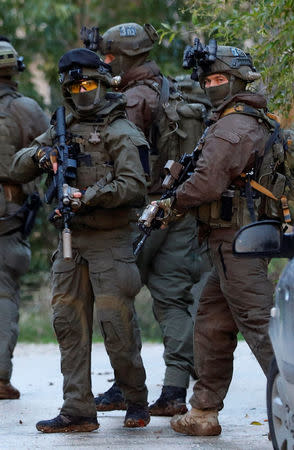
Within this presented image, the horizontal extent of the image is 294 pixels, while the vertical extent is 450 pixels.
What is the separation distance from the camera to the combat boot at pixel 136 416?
724 centimetres

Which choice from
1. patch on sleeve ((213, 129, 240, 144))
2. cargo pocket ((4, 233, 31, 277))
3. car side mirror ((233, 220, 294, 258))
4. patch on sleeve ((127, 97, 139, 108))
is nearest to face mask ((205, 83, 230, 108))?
patch on sleeve ((213, 129, 240, 144))

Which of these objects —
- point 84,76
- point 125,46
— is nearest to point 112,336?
point 84,76

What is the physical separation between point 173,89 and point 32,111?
4.32ft

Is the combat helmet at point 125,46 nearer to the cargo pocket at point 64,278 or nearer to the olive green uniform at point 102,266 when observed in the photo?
the olive green uniform at point 102,266

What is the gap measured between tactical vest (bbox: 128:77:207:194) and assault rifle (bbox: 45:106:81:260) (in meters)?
1.04

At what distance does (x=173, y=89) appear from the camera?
8234 millimetres

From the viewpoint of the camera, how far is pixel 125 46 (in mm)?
8117

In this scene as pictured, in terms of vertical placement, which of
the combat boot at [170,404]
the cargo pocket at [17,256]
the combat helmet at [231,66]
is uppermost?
the combat helmet at [231,66]

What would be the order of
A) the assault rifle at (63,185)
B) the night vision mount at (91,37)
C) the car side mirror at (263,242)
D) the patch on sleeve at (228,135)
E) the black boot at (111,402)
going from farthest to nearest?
the black boot at (111,402), the night vision mount at (91,37), the assault rifle at (63,185), the patch on sleeve at (228,135), the car side mirror at (263,242)

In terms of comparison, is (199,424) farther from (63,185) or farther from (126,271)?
(63,185)

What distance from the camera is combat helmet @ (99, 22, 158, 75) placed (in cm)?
812

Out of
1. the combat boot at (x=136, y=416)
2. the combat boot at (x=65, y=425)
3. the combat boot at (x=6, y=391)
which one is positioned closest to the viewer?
the combat boot at (x=65, y=425)

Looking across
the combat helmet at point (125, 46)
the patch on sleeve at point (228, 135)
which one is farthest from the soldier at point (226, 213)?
the combat helmet at point (125, 46)

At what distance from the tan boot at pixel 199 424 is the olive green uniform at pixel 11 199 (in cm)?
214
